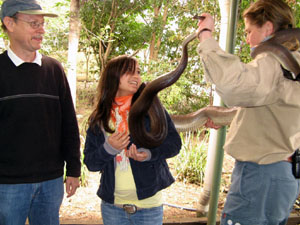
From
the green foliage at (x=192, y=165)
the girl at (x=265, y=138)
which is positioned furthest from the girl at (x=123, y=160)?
the green foliage at (x=192, y=165)

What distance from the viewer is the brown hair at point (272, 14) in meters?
1.57

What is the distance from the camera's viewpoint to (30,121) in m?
2.07

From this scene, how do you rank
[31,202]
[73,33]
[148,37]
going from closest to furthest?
[31,202] < [73,33] < [148,37]

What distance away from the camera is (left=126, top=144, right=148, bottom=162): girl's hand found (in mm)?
1771

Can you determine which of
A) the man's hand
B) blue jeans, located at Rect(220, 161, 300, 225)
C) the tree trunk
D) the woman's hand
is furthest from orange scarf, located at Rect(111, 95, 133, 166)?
the tree trunk

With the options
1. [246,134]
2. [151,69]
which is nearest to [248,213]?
[246,134]

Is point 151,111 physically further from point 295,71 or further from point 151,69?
point 151,69

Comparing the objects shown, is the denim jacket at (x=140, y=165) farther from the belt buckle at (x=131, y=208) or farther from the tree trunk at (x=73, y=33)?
the tree trunk at (x=73, y=33)

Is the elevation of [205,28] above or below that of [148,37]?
below

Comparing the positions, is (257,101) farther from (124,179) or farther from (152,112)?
(124,179)

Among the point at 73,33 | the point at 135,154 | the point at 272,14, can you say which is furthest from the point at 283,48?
the point at 73,33

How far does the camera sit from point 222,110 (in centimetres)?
279

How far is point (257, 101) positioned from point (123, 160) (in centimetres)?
101

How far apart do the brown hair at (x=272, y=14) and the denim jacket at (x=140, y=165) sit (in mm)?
870
